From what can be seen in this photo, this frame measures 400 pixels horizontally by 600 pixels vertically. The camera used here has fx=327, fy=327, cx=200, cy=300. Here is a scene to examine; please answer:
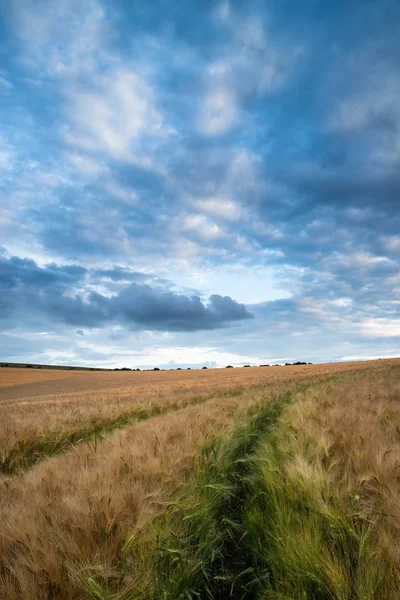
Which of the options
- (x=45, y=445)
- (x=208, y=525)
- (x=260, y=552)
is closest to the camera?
(x=260, y=552)

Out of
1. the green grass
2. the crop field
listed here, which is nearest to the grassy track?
the crop field

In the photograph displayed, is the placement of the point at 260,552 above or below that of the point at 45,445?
above

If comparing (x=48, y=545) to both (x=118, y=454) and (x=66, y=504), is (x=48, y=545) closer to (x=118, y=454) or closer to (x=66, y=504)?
(x=66, y=504)

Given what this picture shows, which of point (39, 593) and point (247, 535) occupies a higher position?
point (39, 593)

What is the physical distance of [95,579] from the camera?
74.6 inches

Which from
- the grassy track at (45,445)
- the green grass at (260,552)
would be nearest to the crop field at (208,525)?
the green grass at (260,552)

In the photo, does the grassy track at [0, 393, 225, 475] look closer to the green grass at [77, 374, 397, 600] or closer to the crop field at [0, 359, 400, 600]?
the crop field at [0, 359, 400, 600]

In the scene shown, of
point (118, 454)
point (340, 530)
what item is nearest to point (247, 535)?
point (340, 530)

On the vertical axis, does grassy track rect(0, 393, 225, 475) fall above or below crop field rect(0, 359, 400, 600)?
below

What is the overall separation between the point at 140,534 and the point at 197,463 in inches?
61.8

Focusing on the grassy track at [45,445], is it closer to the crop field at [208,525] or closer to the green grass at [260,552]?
the crop field at [208,525]

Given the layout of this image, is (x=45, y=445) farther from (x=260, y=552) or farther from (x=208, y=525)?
(x=260, y=552)

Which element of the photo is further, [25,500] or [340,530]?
[25,500]

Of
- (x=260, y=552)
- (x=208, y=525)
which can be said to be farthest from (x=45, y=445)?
(x=260, y=552)
